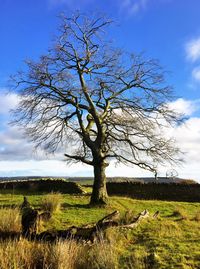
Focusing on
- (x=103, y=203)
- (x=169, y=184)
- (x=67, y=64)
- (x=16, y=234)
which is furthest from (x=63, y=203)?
(x=169, y=184)

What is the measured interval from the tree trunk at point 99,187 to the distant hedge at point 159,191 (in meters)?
8.46

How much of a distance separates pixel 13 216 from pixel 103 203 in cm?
922

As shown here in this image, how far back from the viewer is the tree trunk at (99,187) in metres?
23.1

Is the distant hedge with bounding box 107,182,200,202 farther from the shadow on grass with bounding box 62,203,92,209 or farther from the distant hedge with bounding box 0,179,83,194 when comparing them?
the shadow on grass with bounding box 62,203,92,209

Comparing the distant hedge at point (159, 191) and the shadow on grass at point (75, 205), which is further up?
the distant hedge at point (159, 191)

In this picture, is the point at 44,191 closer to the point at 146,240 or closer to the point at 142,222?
the point at 142,222

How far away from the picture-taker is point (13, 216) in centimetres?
1410

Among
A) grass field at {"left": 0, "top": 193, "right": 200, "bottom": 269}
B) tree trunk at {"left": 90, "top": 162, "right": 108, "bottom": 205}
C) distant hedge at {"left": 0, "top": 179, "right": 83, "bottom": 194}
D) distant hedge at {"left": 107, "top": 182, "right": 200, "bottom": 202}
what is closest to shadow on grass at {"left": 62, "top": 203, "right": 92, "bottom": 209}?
tree trunk at {"left": 90, "top": 162, "right": 108, "bottom": 205}

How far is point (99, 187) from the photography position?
2342 centimetres

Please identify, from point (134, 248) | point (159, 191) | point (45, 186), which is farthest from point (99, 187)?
point (134, 248)

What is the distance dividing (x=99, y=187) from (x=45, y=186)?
11197 mm

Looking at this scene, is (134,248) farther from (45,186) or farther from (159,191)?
(45,186)

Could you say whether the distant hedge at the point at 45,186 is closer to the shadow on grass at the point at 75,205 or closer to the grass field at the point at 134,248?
the shadow on grass at the point at 75,205

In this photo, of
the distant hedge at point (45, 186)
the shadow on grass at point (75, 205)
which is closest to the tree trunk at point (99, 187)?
the shadow on grass at point (75, 205)
